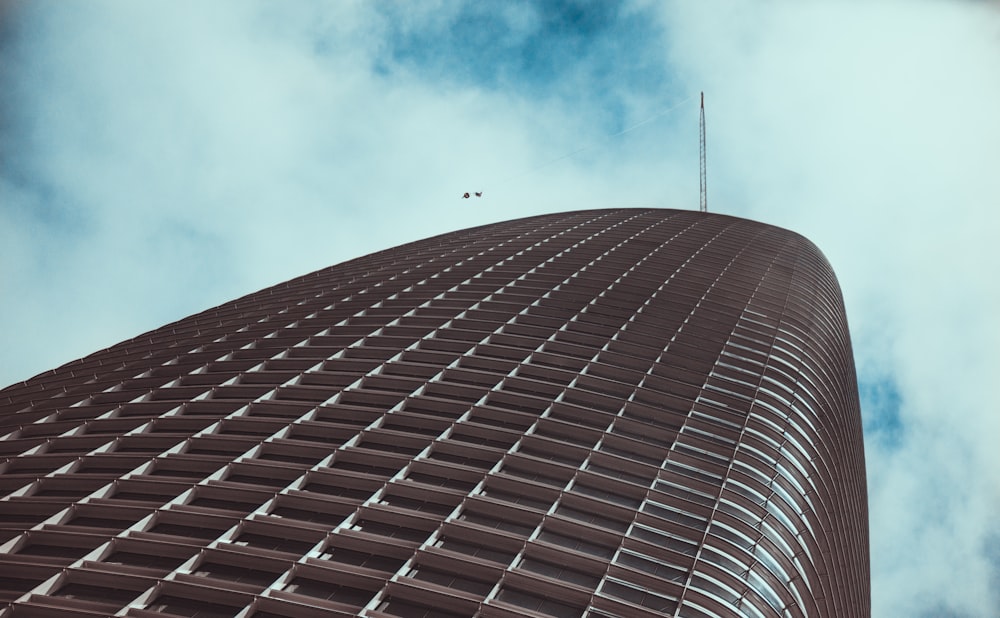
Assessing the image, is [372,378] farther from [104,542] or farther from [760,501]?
[760,501]

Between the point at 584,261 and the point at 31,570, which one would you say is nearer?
the point at 31,570

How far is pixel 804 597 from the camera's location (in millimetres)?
35750

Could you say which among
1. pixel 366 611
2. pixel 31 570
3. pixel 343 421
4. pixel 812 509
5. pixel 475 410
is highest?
pixel 812 509

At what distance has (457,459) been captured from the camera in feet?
129

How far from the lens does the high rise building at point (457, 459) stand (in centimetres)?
3006

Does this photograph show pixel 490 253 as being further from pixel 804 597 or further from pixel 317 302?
pixel 804 597

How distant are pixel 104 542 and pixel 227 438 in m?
9.58

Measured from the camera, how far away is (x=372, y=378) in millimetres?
48875

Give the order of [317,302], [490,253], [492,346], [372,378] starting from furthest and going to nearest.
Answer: [490,253] < [317,302] < [492,346] < [372,378]

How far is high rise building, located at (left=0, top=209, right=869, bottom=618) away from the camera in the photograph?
30.1 meters

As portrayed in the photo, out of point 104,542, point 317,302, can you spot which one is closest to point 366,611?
point 104,542

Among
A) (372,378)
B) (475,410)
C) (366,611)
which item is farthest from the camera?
(372,378)

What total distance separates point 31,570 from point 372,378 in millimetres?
21825

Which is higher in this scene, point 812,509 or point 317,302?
point 317,302
